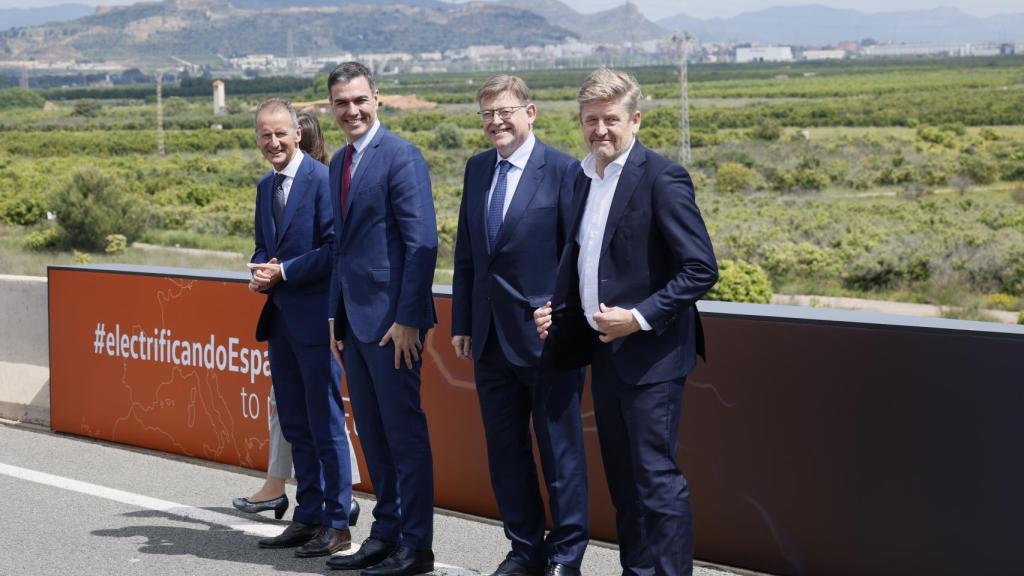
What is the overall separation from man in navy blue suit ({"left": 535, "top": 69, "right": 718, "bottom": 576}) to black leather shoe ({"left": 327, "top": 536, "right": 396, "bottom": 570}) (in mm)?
1210

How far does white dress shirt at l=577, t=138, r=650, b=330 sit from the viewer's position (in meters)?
4.31

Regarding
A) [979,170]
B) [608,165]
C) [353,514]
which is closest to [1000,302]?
[353,514]

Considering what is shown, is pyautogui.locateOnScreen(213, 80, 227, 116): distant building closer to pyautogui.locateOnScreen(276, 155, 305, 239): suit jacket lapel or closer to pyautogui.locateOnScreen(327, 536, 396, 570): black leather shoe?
pyautogui.locateOnScreen(276, 155, 305, 239): suit jacket lapel

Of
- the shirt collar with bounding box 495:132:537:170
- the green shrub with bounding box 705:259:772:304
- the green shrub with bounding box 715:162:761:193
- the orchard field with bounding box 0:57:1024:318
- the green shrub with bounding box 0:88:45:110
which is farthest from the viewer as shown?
the green shrub with bounding box 0:88:45:110

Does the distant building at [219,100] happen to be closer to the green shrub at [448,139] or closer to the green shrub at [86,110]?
the green shrub at [86,110]

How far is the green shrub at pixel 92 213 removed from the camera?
126 ft

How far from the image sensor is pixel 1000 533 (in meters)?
4.45

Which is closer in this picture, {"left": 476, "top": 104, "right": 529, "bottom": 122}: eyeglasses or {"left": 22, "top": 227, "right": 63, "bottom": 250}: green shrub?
{"left": 476, "top": 104, "right": 529, "bottom": 122}: eyeglasses

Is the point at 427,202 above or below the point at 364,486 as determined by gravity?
above

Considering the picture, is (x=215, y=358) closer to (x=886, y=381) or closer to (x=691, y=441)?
(x=691, y=441)

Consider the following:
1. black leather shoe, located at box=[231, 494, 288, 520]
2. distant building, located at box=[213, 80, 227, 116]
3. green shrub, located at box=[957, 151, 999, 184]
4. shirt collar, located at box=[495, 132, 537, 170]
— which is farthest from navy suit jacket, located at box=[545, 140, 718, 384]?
distant building, located at box=[213, 80, 227, 116]

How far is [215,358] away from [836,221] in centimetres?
3157

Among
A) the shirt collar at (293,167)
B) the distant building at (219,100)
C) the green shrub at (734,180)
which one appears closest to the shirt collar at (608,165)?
the shirt collar at (293,167)

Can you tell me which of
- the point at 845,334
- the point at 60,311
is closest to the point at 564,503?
the point at 845,334
